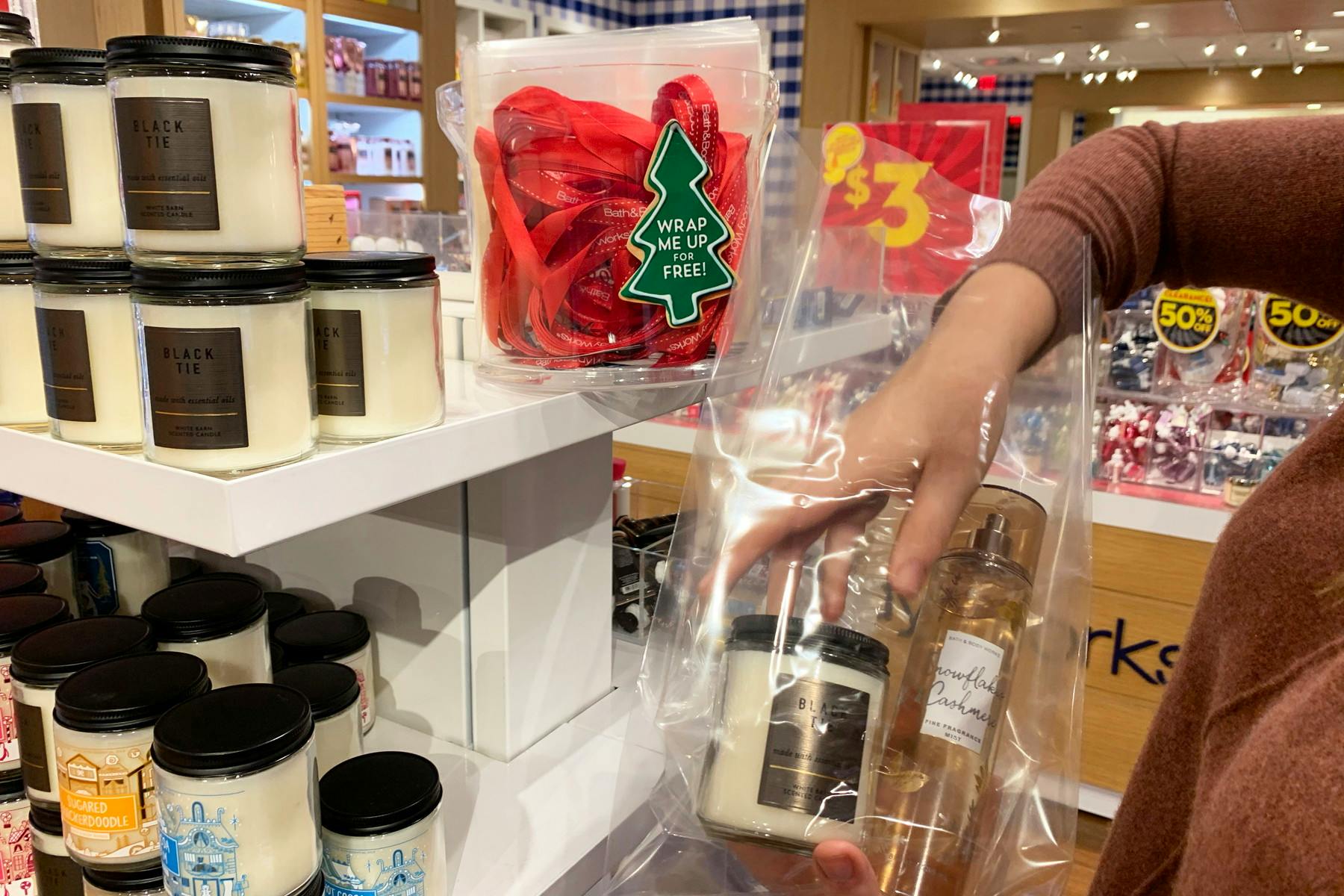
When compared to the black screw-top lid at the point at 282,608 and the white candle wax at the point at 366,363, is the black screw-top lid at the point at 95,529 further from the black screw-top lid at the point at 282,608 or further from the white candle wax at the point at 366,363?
the white candle wax at the point at 366,363

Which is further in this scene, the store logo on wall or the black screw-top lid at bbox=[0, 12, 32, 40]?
the store logo on wall

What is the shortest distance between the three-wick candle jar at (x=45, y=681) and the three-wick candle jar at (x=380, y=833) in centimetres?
21

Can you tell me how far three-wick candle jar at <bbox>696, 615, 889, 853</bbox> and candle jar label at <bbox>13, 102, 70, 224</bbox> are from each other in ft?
1.88

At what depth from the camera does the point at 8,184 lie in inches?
30.7

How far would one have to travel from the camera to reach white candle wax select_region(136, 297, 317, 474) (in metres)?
0.59

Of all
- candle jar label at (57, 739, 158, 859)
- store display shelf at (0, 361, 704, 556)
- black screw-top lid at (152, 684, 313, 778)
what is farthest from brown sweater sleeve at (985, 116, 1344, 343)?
candle jar label at (57, 739, 158, 859)

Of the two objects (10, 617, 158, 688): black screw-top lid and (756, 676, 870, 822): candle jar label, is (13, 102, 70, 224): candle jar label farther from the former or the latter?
(756, 676, 870, 822): candle jar label

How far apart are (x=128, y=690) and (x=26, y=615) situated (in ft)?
0.68

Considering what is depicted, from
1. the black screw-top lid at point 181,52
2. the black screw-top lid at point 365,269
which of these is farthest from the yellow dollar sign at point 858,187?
the black screw-top lid at point 181,52

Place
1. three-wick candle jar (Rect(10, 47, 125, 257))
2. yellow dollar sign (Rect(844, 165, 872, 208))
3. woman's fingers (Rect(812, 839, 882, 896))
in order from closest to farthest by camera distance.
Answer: woman's fingers (Rect(812, 839, 882, 896)) < three-wick candle jar (Rect(10, 47, 125, 257)) < yellow dollar sign (Rect(844, 165, 872, 208))

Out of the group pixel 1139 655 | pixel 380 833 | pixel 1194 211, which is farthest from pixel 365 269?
pixel 1139 655

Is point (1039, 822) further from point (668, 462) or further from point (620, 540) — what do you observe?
point (668, 462)

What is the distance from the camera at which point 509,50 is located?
805 millimetres

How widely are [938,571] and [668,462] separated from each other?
7.69 ft
